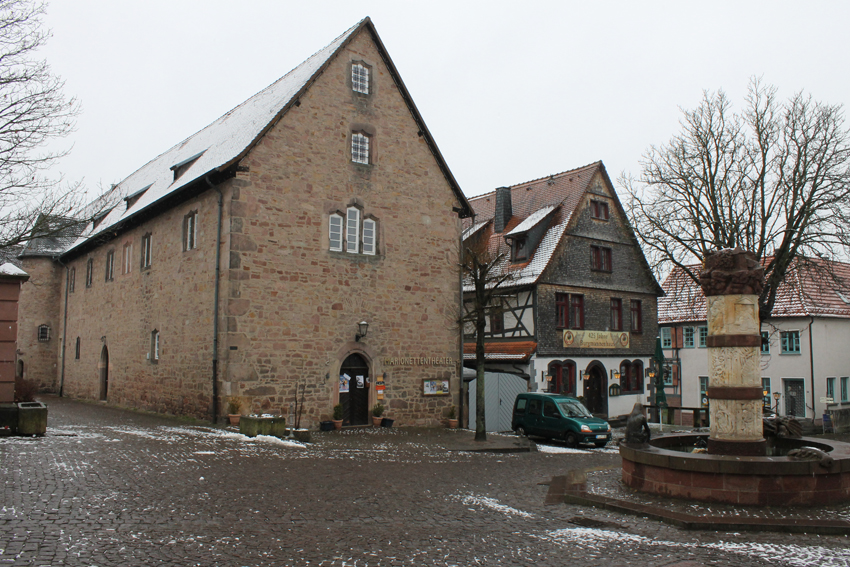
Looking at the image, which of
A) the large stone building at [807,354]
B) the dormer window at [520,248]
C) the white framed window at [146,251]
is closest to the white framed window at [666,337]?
the large stone building at [807,354]

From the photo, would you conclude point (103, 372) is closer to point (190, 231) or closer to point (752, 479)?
point (190, 231)

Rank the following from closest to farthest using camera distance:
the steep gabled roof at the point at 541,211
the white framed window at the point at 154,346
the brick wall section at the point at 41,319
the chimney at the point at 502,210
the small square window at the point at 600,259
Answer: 1. the white framed window at the point at 154,346
2. the steep gabled roof at the point at 541,211
3. the small square window at the point at 600,259
4. the chimney at the point at 502,210
5. the brick wall section at the point at 41,319

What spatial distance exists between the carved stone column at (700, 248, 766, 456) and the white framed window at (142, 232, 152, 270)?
62.1 ft

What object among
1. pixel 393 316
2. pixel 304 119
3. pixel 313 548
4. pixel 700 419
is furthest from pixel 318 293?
pixel 700 419

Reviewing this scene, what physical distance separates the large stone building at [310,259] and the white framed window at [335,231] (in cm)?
4

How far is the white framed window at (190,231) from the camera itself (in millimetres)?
20536

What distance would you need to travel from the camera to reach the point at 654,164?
88.0 feet

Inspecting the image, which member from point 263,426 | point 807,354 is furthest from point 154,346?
point 807,354

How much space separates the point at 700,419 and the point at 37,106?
24422 millimetres

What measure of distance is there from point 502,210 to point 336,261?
15.7m

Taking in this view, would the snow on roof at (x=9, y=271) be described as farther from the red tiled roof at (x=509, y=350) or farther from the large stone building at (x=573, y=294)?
the red tiled roof at (x=509, y=350)

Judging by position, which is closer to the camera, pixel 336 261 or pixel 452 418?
pixel 336 261

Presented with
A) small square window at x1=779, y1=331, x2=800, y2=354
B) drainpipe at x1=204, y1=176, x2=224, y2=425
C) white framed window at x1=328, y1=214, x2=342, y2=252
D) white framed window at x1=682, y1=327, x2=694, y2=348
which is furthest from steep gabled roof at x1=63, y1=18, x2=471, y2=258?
white framed window at x1=682, y1=327, x2=694, y2=348

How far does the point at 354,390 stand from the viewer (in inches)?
810
